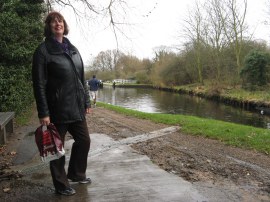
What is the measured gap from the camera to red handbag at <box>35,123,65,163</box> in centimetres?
393

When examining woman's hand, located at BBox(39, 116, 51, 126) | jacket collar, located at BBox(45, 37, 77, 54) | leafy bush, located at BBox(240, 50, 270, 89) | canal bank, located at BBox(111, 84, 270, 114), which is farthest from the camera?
leafy bush, located at BBox(240, 50, 270, 89)

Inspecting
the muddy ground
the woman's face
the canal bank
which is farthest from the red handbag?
the canal bank

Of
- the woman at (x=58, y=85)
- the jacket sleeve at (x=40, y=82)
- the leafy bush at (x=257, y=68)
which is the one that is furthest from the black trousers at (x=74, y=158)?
the leafy bush at (x=257, y=68)

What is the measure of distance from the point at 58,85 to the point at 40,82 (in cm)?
23

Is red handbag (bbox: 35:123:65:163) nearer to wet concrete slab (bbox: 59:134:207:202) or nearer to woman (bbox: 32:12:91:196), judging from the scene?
woman (bbox: 32:12:91:196)

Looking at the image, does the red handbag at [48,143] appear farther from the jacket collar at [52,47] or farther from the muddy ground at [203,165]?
the jacket collar at [52,47]

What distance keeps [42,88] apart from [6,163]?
2.52 meters

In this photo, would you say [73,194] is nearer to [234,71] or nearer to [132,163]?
[132,163]

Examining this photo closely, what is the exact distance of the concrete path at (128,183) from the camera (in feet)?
13.3

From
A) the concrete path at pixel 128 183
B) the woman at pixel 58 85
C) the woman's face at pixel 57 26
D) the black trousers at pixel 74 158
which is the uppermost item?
the woman's face at pixel 57 26

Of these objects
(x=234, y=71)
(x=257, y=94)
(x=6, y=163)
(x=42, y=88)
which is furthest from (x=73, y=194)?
(x=234, y=71)

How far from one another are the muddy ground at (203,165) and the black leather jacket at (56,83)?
114 cm

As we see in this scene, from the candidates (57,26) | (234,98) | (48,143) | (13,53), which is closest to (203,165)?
(48,143)

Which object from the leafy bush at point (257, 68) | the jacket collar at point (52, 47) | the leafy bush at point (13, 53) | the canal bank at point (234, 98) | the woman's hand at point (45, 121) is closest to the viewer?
the woman's hand at point (45, 121)
